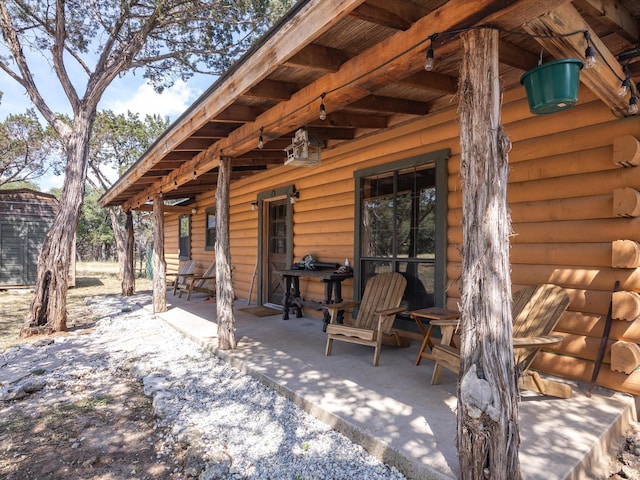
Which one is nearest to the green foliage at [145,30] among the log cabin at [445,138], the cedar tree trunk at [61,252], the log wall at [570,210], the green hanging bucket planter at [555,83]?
the cedar tree trunk at [61,252]

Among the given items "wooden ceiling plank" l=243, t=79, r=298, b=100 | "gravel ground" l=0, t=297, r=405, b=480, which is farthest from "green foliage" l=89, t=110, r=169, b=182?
"wooden ceiling plank" l=243, t=79, r=298, b=100

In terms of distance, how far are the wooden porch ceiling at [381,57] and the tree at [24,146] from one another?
42.3 ft

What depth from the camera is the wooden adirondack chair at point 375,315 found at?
3.25 m

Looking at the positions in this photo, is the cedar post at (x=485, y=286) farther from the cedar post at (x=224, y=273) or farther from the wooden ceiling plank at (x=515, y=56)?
the cedar post at (x=224, y=273)

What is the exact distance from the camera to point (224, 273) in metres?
4.04

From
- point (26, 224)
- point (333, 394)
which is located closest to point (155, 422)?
point (333, 394)

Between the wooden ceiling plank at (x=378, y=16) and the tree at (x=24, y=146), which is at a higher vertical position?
the tree at (x=24, y=146)

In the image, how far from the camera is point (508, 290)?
5.43 feet

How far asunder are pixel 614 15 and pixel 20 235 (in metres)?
13.9

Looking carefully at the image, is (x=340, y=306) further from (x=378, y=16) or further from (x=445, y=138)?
(x=378, y=16)

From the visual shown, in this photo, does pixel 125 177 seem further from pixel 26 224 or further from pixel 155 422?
pixel 26 224

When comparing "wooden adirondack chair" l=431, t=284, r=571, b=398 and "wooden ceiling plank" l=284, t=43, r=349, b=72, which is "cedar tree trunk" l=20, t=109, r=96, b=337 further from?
"wooden adirondack chair" l=431, t=284, r=571, b=398

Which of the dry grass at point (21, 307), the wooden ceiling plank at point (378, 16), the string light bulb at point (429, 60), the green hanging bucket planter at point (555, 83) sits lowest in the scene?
the dry grass at point (21, 307)

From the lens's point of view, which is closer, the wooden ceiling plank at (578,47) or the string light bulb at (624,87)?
the wooden ceiling plank at (578,47)
